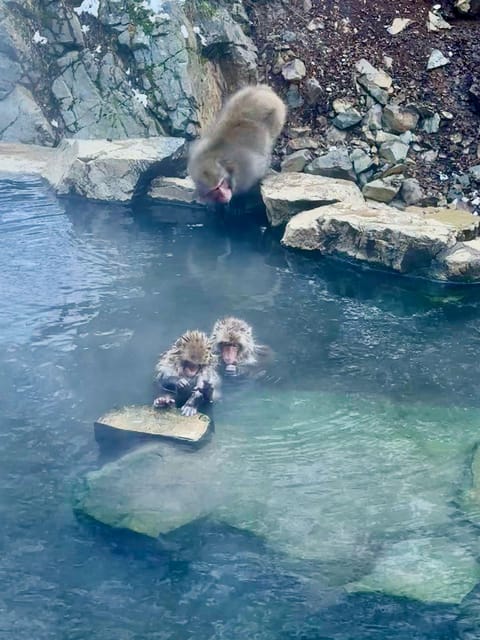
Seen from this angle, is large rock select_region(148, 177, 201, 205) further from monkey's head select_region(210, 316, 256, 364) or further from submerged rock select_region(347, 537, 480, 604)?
submerged rock select_region(347, 537, 480, 604)

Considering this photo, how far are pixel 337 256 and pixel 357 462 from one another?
3.74 meters

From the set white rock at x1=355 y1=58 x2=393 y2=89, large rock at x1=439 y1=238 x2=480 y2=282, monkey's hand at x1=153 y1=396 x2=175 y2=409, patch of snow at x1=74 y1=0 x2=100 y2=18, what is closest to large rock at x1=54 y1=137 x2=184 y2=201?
patch of snow at x1=74 y1=0 x2=100 y2=18

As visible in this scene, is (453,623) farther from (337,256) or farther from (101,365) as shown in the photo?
(337,256)

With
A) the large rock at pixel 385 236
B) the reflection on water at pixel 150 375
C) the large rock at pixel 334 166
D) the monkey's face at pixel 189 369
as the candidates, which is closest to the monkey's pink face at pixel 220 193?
the reflection on water at pixel 150 375

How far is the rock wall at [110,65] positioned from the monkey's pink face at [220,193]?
1531 millimetres

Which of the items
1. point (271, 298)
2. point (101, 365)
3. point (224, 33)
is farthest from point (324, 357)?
point (224, 33)

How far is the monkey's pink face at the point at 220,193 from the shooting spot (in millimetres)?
8938

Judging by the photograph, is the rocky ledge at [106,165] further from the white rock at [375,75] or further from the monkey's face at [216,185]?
the white rock at [375,75]

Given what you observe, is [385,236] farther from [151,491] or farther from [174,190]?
[151,491]

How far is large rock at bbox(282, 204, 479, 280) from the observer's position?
7680mm

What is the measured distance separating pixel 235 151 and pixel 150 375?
4.04 meters

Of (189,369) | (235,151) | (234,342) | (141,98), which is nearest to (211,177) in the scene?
(235,151)

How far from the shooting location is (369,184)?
908 centimetres

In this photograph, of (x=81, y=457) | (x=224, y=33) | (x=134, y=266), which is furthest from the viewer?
(x=224, y=33)
